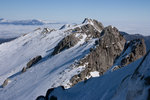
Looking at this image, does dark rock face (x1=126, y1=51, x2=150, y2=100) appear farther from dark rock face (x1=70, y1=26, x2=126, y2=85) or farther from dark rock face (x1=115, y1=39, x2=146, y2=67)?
dark rock face (x1=70, y1=26, x2=126, y2=85)

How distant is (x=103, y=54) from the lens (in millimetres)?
68062

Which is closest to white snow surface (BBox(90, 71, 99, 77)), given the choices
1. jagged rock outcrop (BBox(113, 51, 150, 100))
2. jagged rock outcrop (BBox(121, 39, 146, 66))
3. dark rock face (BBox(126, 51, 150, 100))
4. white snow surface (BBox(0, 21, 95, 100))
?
white snow surface (BBox(0, 21, 95, 100))

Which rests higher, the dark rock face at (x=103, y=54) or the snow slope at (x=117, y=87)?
the snow slope at (x=117, y=87)

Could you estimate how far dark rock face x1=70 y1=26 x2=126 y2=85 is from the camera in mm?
63438

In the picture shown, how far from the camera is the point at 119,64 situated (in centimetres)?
4938

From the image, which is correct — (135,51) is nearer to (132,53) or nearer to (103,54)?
(132,53)

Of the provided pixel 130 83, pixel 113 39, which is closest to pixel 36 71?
pixel 113 39

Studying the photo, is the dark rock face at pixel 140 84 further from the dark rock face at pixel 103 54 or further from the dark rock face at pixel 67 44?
the dark rock face at pixel 67 44

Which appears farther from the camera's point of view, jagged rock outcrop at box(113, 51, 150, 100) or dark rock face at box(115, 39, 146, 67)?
dark rock face at box(115, 39, 146, 67)

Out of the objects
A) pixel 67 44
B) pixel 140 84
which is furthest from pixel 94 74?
pixel 140 84

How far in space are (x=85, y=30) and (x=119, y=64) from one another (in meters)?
54.2

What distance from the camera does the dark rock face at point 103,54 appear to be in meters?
63.4

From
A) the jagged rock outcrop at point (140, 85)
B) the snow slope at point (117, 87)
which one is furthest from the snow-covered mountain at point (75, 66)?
the jagged rock outcrop at point (140, 85)

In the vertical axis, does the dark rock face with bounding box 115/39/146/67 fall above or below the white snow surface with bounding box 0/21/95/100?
above
